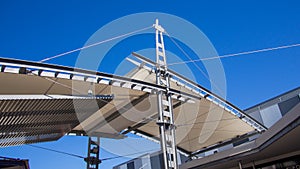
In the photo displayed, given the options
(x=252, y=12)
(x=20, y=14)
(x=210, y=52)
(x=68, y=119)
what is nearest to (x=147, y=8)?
(x=210, y=52)

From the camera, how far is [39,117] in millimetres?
8500

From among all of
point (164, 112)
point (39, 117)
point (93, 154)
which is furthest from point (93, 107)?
point (93, 154)

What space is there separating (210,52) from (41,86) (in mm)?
5019

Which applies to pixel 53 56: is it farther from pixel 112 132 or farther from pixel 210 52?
pixel 112 132

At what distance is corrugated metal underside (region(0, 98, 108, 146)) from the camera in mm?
7348

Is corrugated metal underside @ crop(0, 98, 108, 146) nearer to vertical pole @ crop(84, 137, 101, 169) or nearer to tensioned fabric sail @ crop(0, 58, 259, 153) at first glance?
tensioned fabric sail @ crop(0, 58, 259, 153)

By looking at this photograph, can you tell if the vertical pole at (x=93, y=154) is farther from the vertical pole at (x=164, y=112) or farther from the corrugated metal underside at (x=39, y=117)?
the vertical pole at (x=164, y=112)

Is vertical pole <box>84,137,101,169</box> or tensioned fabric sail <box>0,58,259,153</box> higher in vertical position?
tensioned fabric sail <box>0,58,259,153</box>

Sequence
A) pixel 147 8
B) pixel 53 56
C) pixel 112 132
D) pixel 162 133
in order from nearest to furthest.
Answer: pixel 53 56 → pixel 162 133 → pixel 147 8 → pixel 112 132

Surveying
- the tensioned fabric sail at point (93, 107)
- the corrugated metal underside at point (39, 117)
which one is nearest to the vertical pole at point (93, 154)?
the tensioned fabric sail at point (93, 107)

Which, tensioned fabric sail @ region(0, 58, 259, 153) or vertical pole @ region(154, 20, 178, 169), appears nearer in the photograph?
tensioned fabric sail @ region(0, 58, 259, 153)

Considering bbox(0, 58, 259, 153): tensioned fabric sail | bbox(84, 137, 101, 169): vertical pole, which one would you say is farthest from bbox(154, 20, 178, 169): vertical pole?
bbox(84, 137, 101, 169): vertical pole

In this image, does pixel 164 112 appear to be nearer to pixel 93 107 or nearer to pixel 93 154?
pixel 93 107

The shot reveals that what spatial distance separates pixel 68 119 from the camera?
31.1 ft
